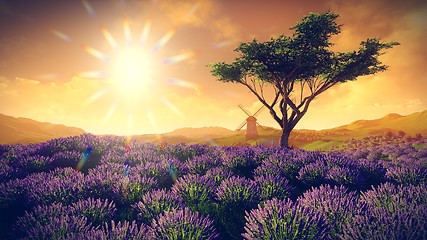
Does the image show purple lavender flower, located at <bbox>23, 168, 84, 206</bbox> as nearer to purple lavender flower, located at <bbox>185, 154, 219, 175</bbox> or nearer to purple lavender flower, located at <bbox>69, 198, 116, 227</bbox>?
purple lavender flower, located at <bbox>69, 198, 116, 227</bbox>

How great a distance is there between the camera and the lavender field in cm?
236

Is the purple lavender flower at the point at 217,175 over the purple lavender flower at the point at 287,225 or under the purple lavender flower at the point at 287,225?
over

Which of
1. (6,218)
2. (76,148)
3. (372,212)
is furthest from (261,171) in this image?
(76,148)

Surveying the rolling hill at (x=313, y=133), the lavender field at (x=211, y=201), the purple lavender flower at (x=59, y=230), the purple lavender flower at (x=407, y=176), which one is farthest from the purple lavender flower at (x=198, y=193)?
the rolling hill at (x=313, y=133)

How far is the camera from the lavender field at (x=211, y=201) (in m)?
2.36

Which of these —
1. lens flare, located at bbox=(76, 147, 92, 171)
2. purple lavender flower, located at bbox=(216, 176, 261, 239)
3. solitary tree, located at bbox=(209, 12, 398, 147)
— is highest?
solitary tree, located at bbox=(209, 12, 398, 147)

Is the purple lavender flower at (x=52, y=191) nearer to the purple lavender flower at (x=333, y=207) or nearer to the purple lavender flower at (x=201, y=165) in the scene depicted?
the purple lavender flower at (x=201, y=165)

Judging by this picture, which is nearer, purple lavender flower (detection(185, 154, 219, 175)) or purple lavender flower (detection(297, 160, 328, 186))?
purple lavender flower (detection(297, 160, 328, 186))

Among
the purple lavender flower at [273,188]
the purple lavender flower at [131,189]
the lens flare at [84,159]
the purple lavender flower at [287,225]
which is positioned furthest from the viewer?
the lens flare at [84,159]

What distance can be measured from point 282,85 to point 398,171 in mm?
22597

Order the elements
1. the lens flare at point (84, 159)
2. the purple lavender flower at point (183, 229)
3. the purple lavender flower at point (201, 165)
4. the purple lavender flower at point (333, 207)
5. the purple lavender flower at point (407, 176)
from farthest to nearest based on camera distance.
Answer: the lens flare at point (84, 159) → the purple lavender flower at point (201, 165) → the purple lavender flower at point (407, 176) → the purple lavender flower at point (333, 207) → the purple lavender flower at point (183, 229)

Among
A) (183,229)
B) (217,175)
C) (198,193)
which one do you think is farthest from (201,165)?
(183,229)

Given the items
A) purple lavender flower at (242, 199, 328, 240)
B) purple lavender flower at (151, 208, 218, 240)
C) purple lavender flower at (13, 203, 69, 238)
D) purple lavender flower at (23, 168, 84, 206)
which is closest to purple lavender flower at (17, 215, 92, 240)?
purple lavender flower at (13, 203, 69, 238)

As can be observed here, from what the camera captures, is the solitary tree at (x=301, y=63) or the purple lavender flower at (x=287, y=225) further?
the solitary tree at (x=301, y=63)
